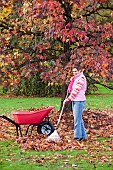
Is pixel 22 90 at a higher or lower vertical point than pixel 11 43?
lower

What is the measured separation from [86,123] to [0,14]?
3376 millimetres

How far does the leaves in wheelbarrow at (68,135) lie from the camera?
8719 mm

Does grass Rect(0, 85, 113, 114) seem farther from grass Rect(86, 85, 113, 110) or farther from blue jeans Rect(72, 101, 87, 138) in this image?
blue jeans Rect(72, 101, 87, 138)

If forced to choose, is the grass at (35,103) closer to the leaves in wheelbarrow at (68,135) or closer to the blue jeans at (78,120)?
the leaves in wheelbarrow at (68,135)

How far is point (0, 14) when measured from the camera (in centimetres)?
1111

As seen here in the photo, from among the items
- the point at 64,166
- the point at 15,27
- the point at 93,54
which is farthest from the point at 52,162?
the point at 15,27

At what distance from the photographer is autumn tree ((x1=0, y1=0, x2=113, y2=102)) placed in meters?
9.88

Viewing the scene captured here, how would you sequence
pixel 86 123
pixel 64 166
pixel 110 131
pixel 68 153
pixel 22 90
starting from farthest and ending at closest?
pixel 22 90 < pixel 86 123 < pixel 110 131 < pixel 68 153 < pixel 64 166

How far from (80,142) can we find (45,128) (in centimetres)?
89

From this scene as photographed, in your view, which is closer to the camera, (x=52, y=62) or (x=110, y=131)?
(x=110, y=131)

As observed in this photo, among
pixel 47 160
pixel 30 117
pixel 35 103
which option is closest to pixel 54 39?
pixel 30 117

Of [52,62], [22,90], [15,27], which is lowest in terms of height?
[22,90]

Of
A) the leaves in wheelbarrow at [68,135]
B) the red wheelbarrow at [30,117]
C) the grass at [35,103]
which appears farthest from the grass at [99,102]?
the red wheelbarrow at [30,117]

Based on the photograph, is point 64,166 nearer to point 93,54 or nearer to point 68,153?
point 68,153
